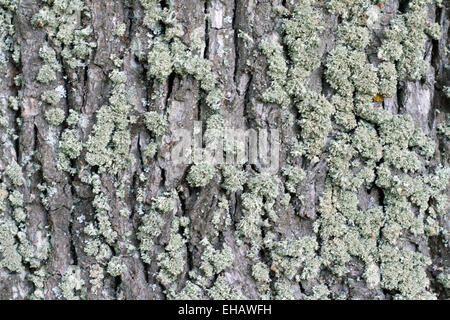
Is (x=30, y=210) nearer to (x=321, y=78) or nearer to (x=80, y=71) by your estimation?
(x=80, y=71)

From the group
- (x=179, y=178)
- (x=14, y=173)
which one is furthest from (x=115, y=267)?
(x=14, y=173)

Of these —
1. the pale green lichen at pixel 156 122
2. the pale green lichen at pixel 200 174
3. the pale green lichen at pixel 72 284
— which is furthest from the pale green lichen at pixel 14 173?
the pale green lichen at pixel 200 174

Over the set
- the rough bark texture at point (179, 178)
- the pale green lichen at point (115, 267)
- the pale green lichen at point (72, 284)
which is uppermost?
the rough bark texture at point (179, 178)

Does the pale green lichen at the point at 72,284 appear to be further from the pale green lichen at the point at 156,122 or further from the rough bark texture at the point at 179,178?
the pale green lichen at the point at 156,122

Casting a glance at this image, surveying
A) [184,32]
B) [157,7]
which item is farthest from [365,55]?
[157,7]

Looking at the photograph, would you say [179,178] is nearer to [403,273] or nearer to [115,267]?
[115,267]

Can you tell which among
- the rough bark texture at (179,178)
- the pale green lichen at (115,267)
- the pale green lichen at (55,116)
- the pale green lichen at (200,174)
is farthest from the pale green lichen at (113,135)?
the pale green lichen at (115,267)

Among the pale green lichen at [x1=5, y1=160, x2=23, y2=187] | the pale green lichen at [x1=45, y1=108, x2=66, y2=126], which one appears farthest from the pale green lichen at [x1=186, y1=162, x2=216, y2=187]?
the pale green lichen at [x1=5, y1=160, x2=23, y2=187]

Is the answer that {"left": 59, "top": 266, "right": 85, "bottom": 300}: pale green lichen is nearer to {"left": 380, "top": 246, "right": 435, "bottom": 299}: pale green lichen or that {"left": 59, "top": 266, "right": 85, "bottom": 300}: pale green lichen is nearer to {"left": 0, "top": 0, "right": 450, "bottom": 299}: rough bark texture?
{"left": 0, "top": 0, "right": 450, "bottom": 299}: rough bark texture

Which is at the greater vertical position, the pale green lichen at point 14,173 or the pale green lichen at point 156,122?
the pale green lichen at point 156,122
